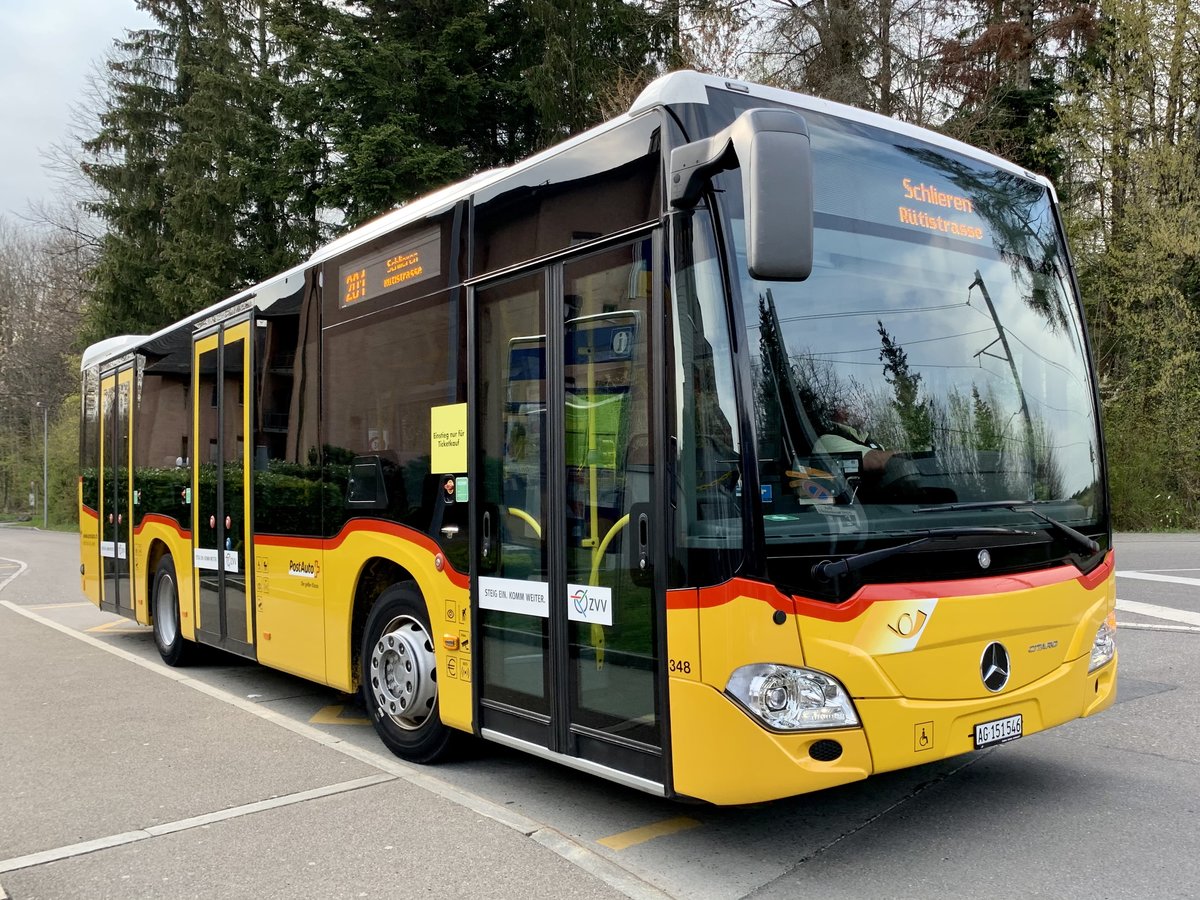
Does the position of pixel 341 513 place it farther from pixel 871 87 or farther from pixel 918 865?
pixel 871 87

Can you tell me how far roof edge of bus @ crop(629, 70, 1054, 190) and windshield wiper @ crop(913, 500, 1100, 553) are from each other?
1.69m

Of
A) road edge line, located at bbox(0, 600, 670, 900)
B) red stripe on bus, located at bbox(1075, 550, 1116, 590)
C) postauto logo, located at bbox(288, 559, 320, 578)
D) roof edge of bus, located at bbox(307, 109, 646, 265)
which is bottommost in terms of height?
road edge line, located at bbox(0, 600, 670, 900)

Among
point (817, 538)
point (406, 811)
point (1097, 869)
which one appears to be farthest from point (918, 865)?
point (406, 811)

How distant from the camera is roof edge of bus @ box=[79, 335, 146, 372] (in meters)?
10.5

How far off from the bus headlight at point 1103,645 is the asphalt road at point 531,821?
674 millimetres

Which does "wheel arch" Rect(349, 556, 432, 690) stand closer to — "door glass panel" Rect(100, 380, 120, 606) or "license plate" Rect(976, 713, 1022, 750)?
"license plate" Rect(976, 713, 1022, 750)

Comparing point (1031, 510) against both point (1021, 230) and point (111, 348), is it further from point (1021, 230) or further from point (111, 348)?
point (111, 348)

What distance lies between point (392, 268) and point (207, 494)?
3.35 m

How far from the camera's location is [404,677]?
19.3 feet

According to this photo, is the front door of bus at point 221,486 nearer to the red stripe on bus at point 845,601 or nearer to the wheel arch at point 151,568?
the wheel arch at point 151,568

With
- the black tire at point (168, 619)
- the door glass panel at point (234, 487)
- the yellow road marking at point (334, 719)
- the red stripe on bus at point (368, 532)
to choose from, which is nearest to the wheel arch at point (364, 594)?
the red stripe on bus at point (368, 532)

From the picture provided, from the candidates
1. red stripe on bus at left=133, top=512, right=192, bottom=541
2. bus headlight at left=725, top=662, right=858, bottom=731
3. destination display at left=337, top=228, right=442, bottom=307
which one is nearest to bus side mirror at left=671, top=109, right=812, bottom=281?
bus headlight at left=725, top=662, right=858, bottom=731

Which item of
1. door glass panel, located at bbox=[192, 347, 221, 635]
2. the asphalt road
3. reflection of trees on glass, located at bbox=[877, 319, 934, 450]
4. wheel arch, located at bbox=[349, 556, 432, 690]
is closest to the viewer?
the asphalt road

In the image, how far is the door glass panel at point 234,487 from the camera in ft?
25.7
